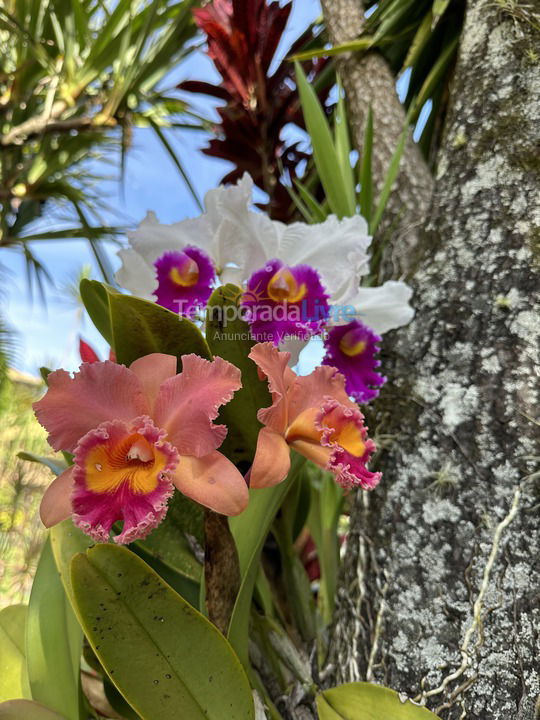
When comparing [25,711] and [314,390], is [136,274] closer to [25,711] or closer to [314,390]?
[314,390]

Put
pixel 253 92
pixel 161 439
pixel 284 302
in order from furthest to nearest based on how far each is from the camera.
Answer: pixel 253 92 < pixel 284 302 < pixel 161 439

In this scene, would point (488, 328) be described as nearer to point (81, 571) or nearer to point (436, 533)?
point (436, 533)

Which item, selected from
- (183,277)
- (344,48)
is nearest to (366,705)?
(183,277)

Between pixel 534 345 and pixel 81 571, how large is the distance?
0.57 metres

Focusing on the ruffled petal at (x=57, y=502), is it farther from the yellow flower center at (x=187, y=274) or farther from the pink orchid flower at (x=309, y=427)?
the yellow flower center at (x=187, y=274)

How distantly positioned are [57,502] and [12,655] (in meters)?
0.29

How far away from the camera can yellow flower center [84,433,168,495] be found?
1.43 ft

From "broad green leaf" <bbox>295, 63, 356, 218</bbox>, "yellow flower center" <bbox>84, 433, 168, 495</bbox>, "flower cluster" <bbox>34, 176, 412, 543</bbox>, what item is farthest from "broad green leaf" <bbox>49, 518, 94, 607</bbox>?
"broad green leaf" <bbox>295, 63, 356, 218</bbox>

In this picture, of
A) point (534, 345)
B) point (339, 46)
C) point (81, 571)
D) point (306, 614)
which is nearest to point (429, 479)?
point (534, 345)

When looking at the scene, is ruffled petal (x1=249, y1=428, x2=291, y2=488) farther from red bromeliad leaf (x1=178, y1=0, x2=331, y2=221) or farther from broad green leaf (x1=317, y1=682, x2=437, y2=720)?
red bromeliad leaf (x1=178, y1=0, x2=331, y2=221)

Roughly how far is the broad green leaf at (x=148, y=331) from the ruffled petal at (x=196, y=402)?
0.05 metres

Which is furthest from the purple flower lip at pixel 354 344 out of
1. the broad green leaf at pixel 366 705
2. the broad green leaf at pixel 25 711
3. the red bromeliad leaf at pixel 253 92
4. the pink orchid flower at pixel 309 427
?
the red bromeliad leaf at pixel 253 92

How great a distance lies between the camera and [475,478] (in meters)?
0.64

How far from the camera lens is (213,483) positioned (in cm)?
45
